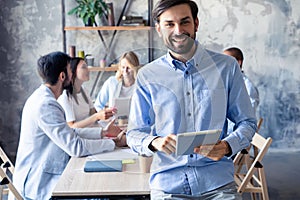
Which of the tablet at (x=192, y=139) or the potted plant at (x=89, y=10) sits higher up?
Answer: the potted plant at (x=89, y=10)

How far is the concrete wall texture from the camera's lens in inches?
218

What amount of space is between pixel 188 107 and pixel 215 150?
0.18 meters

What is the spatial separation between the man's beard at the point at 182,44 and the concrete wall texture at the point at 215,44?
371 centimetres

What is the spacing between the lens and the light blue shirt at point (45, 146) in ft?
9.11

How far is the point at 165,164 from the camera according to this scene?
1745 mm

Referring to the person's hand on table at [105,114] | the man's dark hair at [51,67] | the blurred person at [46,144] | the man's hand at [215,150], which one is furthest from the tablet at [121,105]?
the man's hand at [215,150]

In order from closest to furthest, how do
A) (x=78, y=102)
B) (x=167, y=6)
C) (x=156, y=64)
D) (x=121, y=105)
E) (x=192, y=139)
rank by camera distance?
(x=192, y=139)
(x=167, y=6)
(x=156, y=64)
(x=121, y=105)
(x=78, y=102)

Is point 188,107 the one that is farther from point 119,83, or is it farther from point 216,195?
point 119,83

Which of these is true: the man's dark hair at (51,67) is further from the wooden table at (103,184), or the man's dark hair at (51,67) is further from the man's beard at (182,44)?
the man's beard at (182,44)

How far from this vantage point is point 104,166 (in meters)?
2.56

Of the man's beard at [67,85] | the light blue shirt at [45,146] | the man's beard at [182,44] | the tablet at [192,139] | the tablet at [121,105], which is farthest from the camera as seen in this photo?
the man's beard at [67,85]

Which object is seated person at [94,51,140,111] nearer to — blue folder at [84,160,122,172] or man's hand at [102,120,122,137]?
man's hand at [102,120,122,137]

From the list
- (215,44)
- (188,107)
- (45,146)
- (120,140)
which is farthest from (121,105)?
(215,44)

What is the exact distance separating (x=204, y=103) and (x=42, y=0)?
4.24 meters
